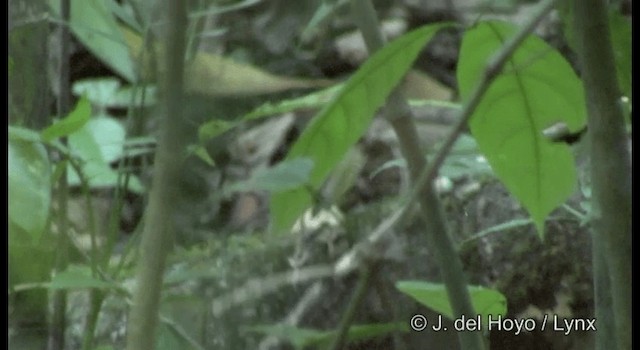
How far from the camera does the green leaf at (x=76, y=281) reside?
0.36 metres

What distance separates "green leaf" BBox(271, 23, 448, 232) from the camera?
1.07 feet

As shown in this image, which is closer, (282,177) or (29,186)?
(282,177)

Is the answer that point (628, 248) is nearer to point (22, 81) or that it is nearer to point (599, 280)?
point (599, 280)

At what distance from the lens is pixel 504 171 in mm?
345

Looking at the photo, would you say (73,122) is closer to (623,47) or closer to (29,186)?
(29,186)

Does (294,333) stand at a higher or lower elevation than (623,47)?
lower

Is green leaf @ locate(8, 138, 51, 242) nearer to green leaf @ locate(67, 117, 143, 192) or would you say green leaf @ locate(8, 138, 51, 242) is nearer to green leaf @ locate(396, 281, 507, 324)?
green leaf @ locate(67, 117, 143, 192)

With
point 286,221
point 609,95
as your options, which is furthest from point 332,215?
point 609,95

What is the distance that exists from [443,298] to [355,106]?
85 mm

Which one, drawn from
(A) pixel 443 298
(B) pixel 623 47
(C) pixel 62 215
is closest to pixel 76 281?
(C) pixel 62 215

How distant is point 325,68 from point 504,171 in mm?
89

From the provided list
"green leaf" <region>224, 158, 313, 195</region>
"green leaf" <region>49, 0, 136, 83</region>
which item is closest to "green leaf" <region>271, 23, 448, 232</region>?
"green leaf" <region>224, 158, 313, 195</region>

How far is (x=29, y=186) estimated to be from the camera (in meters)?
0.41

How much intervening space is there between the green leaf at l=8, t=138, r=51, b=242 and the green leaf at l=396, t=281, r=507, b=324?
19cm
